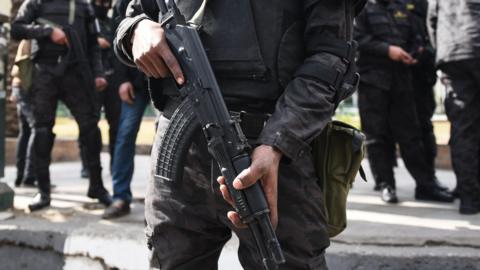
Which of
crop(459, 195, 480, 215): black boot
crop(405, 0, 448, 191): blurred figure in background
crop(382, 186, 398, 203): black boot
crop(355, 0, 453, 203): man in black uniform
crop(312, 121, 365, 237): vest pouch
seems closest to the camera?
crop(312, 121, 365, 237): vest pouch

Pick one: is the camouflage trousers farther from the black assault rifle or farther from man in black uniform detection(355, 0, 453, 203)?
man in black uniform detection(355, 0, 453, 203)

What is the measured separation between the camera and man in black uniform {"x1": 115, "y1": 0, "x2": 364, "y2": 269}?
4.83ft

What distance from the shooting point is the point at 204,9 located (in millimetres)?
1580

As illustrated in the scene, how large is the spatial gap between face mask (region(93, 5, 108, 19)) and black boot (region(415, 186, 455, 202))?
289cm

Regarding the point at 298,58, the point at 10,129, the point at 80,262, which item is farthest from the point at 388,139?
the point at 10,129

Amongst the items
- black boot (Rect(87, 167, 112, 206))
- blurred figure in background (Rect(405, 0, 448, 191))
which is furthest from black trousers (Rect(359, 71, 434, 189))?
black boot (Rect(87, 167, 112, 206))

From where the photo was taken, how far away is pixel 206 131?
1475mm

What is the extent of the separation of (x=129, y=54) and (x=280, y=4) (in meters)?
0.44

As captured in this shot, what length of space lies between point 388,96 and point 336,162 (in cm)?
270

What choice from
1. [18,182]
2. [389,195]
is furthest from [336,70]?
[18,182]

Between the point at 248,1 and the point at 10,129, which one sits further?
the point at 10,129

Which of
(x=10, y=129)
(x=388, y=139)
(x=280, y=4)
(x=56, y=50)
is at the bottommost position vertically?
(x=10, y=129)

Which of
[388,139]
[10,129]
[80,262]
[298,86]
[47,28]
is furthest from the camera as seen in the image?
[10,129]

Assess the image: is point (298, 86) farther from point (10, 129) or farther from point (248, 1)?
point (10, 129)
